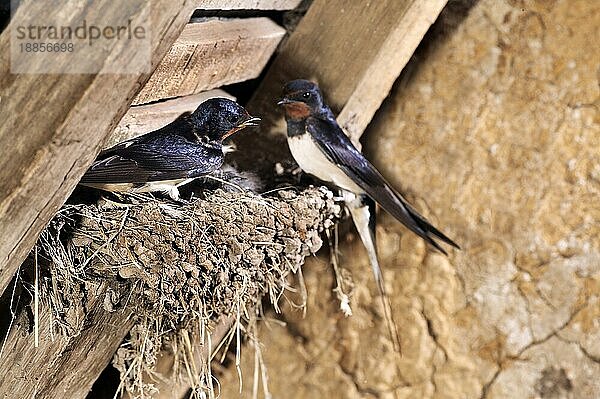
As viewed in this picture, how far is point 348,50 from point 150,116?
47 cm

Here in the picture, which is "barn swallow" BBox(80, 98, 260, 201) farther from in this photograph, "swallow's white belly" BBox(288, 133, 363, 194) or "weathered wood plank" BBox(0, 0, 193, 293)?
"weathered wood plank" BBox(0, 0, 193, 293)

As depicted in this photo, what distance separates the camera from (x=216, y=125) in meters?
1.56

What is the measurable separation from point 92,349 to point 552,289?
3.71 ft

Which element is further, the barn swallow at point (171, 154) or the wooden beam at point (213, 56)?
the wooden beam at point (213, 56)

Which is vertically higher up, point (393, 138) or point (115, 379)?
point (393, 138)

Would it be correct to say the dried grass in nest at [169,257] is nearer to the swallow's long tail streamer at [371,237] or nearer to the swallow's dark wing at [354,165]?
the swallow's dark wing at [354,165]

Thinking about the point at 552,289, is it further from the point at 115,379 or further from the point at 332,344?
the point at 115,379

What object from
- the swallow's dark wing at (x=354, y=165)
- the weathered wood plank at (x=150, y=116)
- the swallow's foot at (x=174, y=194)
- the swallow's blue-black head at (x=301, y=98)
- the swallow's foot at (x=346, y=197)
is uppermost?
the swallow's blue-black head at (x=301, y=98)

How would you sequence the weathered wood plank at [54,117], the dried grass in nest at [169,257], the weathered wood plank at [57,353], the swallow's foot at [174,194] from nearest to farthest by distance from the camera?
the weathered wood plank at [54,117] → the dried grass in nest at [169,257] → the weathered wood plank at [57,353] → the swallow's foot at [174,194]

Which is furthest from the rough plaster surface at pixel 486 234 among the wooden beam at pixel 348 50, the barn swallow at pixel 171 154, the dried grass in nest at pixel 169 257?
the barn swallow at pixel 171 154

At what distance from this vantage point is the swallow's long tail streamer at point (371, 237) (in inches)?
75.4

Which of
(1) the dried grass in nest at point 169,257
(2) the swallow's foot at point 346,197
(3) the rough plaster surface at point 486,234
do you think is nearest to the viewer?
(1) the dried grass in nest at point 169,257

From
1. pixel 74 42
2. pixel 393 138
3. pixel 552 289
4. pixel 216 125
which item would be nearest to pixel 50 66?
pixel 74 42

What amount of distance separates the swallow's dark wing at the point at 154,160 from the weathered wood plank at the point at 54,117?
0.99ft
